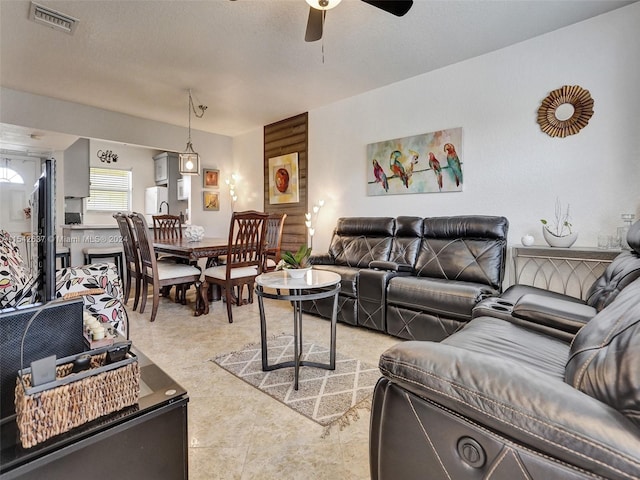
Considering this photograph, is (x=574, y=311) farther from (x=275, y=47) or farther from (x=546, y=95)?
(x=275, y=47)

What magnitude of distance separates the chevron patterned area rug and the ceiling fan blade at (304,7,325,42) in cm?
233

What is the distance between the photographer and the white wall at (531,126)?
2.45 m

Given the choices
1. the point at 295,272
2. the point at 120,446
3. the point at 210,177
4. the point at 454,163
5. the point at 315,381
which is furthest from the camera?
the point at 210,177

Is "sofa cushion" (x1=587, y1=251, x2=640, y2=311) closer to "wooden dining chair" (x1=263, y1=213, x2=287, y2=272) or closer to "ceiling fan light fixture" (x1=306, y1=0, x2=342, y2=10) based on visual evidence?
"ceiling fan light fixture" (x1=306, y1=0, x2=342, y2=10)

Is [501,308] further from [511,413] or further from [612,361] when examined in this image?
[511,413]

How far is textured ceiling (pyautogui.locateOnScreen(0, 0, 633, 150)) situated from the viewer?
2.42 meters

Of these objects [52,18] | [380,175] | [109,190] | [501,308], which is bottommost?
[501,308]

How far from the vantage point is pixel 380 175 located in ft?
12.8

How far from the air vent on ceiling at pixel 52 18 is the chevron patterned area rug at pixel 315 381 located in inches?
118

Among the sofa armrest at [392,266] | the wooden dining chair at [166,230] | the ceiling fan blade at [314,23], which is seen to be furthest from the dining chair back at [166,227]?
→ the ceiling fan blade at [314,23]

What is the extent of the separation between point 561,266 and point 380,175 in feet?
6.80

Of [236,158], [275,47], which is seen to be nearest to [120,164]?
[236,158]

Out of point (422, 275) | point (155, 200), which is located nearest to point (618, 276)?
point (422, 275)

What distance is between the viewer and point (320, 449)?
1406mm
